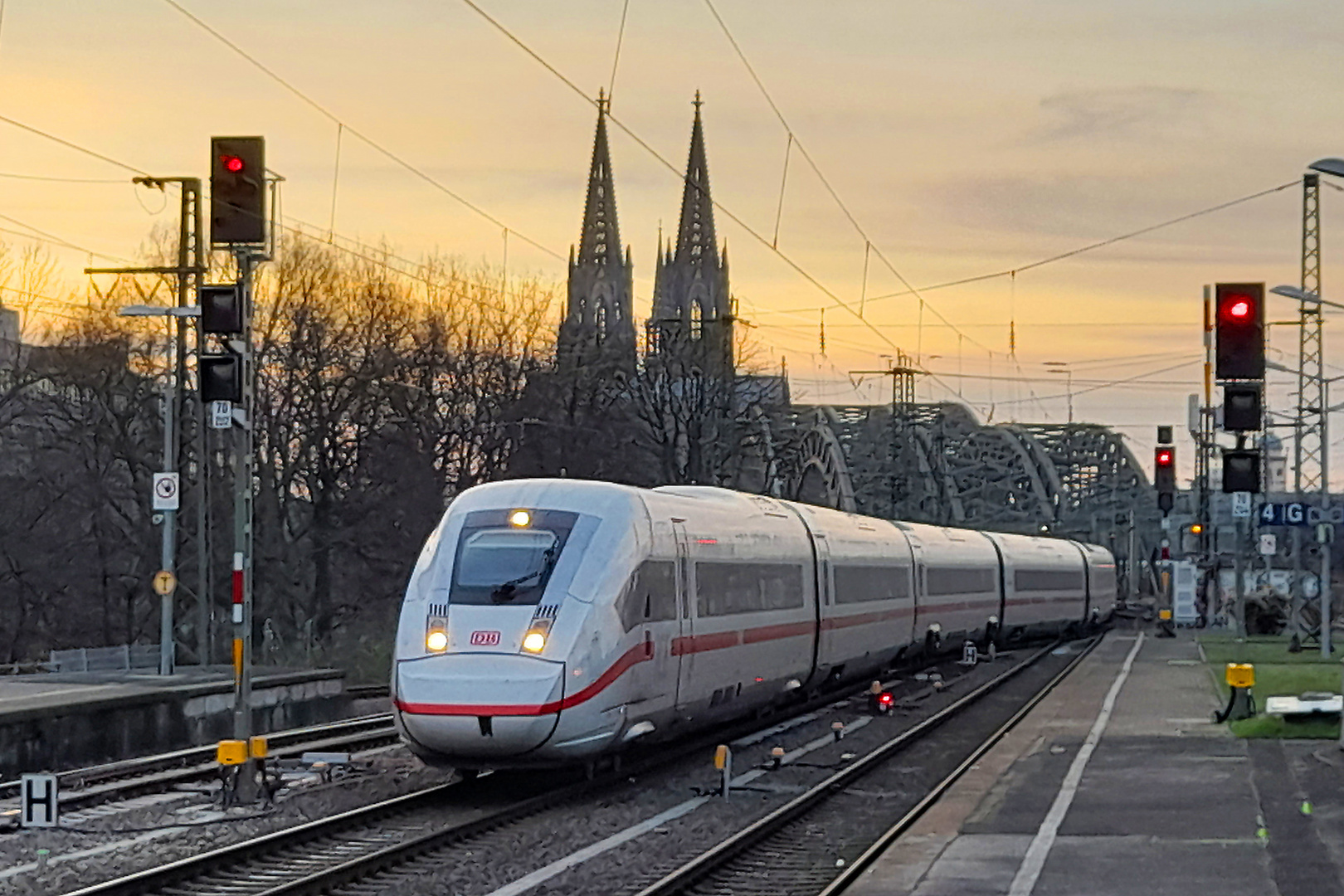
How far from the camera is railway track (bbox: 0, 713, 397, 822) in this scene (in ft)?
64.7

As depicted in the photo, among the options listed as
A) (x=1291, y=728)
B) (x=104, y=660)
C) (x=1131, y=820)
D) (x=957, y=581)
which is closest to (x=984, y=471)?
(x=957, y=581)

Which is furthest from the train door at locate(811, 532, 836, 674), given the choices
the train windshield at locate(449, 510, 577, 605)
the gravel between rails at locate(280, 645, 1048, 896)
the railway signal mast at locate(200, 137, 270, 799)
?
the railway signal mast at locate(200, 137, 270, 799)

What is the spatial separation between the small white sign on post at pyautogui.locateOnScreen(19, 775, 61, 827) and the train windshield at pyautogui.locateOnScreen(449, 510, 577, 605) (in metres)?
3.99

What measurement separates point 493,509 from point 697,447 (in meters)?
41.7

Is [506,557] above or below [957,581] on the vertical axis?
above

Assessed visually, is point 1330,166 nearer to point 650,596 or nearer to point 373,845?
point 650,596

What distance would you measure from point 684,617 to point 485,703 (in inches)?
163

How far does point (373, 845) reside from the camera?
16.2 m

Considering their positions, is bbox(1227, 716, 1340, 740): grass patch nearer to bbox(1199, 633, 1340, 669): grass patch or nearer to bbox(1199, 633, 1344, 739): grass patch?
bbox(1199, 633, 1344, 739): grass patch

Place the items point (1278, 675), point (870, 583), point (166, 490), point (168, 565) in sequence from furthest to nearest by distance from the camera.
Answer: point (1278, 675)
point (870, 583)
point (168, 565)
point (166, 490)

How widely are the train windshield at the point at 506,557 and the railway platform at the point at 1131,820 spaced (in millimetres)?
4311

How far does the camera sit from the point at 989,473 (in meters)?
151

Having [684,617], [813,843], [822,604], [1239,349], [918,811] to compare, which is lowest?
[813,843]

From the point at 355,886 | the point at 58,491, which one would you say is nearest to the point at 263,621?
the point at 58,491
